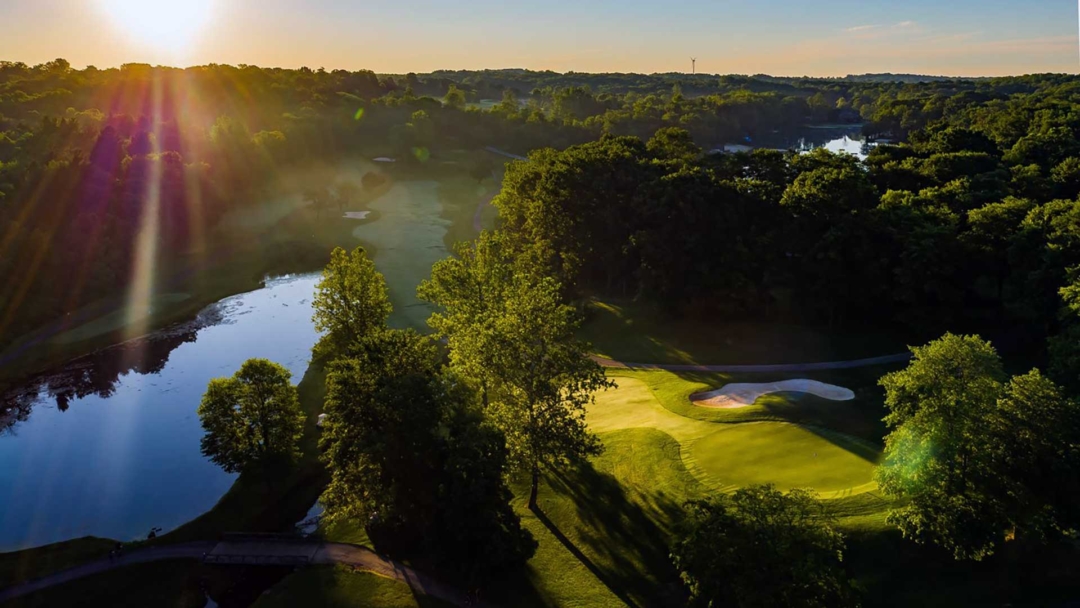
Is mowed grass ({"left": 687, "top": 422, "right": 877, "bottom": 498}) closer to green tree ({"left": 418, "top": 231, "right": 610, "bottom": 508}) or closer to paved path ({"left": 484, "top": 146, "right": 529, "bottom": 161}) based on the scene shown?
green tree ({"left": 418, "top": 231, "right": 610, "bottom": 508})

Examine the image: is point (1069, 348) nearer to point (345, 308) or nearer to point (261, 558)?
point (345, 308)

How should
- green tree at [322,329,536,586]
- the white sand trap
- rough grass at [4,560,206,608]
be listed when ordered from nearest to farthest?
green tree at [322,329,536,586] < rough grass at [4,560,206,608] < the white sand trap

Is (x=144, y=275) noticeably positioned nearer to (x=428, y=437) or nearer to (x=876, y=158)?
(x=428, y=437)

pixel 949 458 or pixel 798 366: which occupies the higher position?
pixel 949 458

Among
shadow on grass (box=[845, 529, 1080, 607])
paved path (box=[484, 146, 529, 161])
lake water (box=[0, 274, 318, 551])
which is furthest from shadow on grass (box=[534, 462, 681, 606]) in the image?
paved path (box=[484, 146, 529, 161])

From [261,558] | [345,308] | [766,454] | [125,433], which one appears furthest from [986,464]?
[125,433]

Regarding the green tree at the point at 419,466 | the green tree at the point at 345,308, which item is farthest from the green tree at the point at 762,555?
the green tree at the point at 345,308
